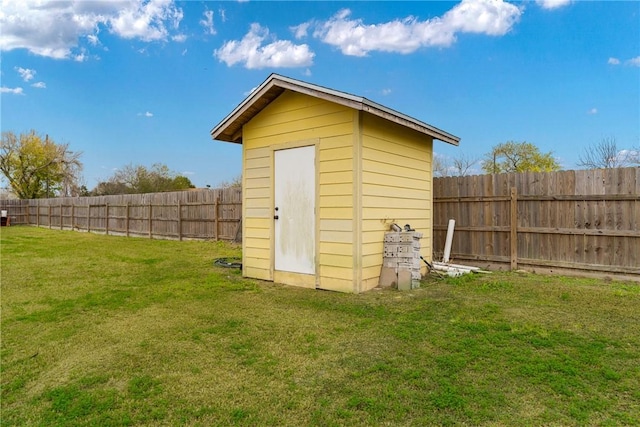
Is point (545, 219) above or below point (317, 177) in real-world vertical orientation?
below

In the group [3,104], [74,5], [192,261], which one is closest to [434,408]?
[192,261]

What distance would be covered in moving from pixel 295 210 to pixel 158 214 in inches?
428

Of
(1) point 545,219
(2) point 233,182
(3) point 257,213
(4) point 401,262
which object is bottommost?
(4) point 401,262

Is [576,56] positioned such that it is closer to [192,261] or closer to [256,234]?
[256,234]

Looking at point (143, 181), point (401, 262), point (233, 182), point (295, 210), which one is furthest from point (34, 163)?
point (401, 262)

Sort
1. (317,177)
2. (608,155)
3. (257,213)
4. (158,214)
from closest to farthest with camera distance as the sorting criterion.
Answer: (317,177), (257,213), (608,155), (158,214)

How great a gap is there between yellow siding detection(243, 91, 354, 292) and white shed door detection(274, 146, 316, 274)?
0.43 ft

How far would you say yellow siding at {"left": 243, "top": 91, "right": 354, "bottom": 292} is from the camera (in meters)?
5.28

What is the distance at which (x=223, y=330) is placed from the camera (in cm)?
370

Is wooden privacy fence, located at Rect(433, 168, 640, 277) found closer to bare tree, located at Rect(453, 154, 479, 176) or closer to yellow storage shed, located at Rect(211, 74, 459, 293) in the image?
yellow storage shed, located at Rect(211, 74, 459, 293)

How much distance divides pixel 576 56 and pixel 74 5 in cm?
1311

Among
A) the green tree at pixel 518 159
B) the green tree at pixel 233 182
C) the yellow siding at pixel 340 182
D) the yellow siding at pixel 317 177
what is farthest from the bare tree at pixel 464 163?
the yellow siding at pixel 317 177

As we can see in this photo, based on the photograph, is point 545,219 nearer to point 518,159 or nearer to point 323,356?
point 323,356

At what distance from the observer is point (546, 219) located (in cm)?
654
